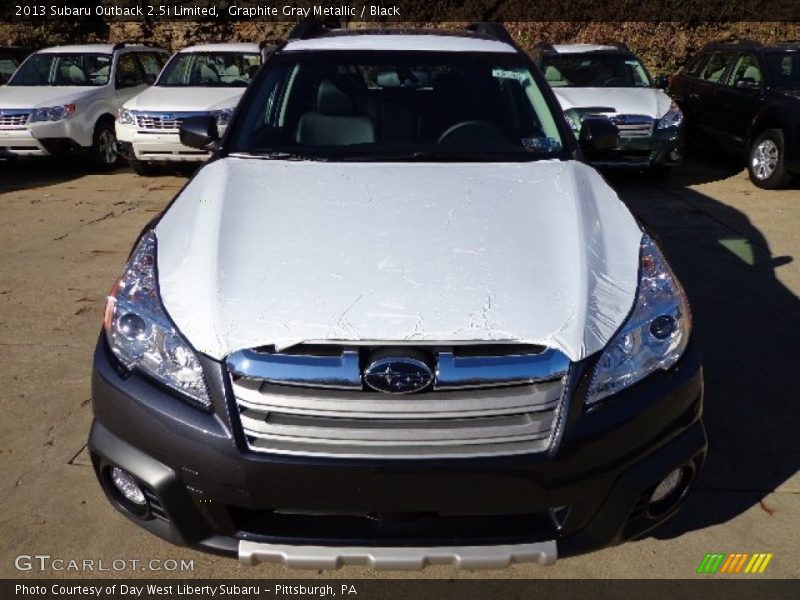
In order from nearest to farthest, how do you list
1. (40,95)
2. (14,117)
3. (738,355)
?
(738,355), (14,117), (40,95)

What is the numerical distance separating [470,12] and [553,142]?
16.8m

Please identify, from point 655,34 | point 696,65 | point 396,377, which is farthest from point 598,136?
point 655,34

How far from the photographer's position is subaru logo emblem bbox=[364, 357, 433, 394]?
2125 mm

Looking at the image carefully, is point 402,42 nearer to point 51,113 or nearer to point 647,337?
point 647,337

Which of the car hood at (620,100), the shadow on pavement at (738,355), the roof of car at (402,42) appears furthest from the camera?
the car hood at (620,100)

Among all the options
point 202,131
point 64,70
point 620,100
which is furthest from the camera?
point 64,70

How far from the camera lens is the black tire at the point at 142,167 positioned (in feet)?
33.2

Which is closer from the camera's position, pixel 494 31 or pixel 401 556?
pixel 401 556

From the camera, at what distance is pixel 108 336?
8.02ft

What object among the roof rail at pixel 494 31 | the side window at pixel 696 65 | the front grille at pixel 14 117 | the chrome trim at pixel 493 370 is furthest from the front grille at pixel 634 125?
the chrome trim at pixel 493 370

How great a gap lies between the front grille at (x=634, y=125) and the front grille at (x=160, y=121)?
5.05 meters

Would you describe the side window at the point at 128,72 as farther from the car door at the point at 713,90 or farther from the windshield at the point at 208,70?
the car door at the point at 713,90

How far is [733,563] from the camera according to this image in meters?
2.74

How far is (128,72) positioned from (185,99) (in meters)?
2.15
